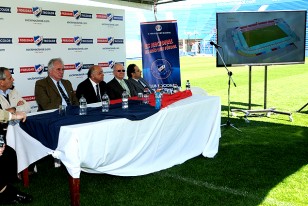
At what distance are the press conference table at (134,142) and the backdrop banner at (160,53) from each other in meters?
2.72

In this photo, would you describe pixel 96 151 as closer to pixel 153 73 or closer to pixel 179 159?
pixel 179 159

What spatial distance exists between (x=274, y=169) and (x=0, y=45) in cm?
447

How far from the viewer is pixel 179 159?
4176 millimetres

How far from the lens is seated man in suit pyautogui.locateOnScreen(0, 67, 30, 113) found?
148 inches

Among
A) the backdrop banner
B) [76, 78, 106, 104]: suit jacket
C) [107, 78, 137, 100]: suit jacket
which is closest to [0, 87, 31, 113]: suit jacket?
[76, 78, 106, 104]: suit jacket

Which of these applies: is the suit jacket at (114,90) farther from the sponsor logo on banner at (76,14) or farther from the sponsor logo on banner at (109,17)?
the sponsor logo on banner at (109,17)

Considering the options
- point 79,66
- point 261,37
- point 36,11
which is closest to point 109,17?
point 79,66

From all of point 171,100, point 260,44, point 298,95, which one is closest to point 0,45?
point 171,100

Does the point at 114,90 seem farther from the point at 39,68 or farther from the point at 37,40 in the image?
the point at 37,40

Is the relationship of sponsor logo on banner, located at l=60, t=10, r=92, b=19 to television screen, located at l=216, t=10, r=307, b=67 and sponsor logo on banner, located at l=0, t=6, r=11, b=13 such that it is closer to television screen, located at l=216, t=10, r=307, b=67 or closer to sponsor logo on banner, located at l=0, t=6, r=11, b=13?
sponsor logo on banner, located at l=0, t=6, r=11, b=13

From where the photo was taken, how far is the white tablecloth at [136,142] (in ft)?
9.57

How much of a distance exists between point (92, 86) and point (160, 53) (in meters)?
2.71

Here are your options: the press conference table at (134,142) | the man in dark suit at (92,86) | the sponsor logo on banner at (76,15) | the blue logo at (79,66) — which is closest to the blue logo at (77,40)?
the sponsor logo on banner at (76,15)

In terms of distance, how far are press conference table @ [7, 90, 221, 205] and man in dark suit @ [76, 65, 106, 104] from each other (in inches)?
52.3
